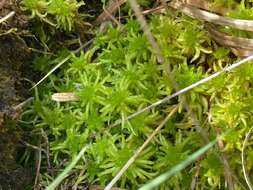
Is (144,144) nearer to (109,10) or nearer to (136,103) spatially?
(136,103)

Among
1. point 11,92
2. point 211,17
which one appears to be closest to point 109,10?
point 211,17

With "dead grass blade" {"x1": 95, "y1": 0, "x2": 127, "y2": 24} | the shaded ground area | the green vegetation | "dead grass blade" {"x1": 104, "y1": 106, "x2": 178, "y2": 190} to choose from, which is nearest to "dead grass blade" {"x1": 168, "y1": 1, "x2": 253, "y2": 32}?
the green vegetation

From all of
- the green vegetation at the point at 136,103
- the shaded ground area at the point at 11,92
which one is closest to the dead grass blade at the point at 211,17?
the green vegetation at the point at 136,103

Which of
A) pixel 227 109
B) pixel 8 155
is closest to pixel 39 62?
pixel 8 155

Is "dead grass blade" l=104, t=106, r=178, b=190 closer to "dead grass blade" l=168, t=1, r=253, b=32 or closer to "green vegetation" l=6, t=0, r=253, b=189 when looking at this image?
"green vegetation" l=6, t=0, r=253, b=189

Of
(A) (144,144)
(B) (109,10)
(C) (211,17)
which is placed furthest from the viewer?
(B) (109,10)

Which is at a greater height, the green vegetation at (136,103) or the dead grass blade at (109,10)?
the dead grass blade at (109,10)

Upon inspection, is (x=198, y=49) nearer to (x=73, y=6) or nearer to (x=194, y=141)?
(x=194, y=141)

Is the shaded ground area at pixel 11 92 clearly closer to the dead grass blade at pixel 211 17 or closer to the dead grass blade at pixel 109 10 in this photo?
the dead grass blade at pixel 109 10
